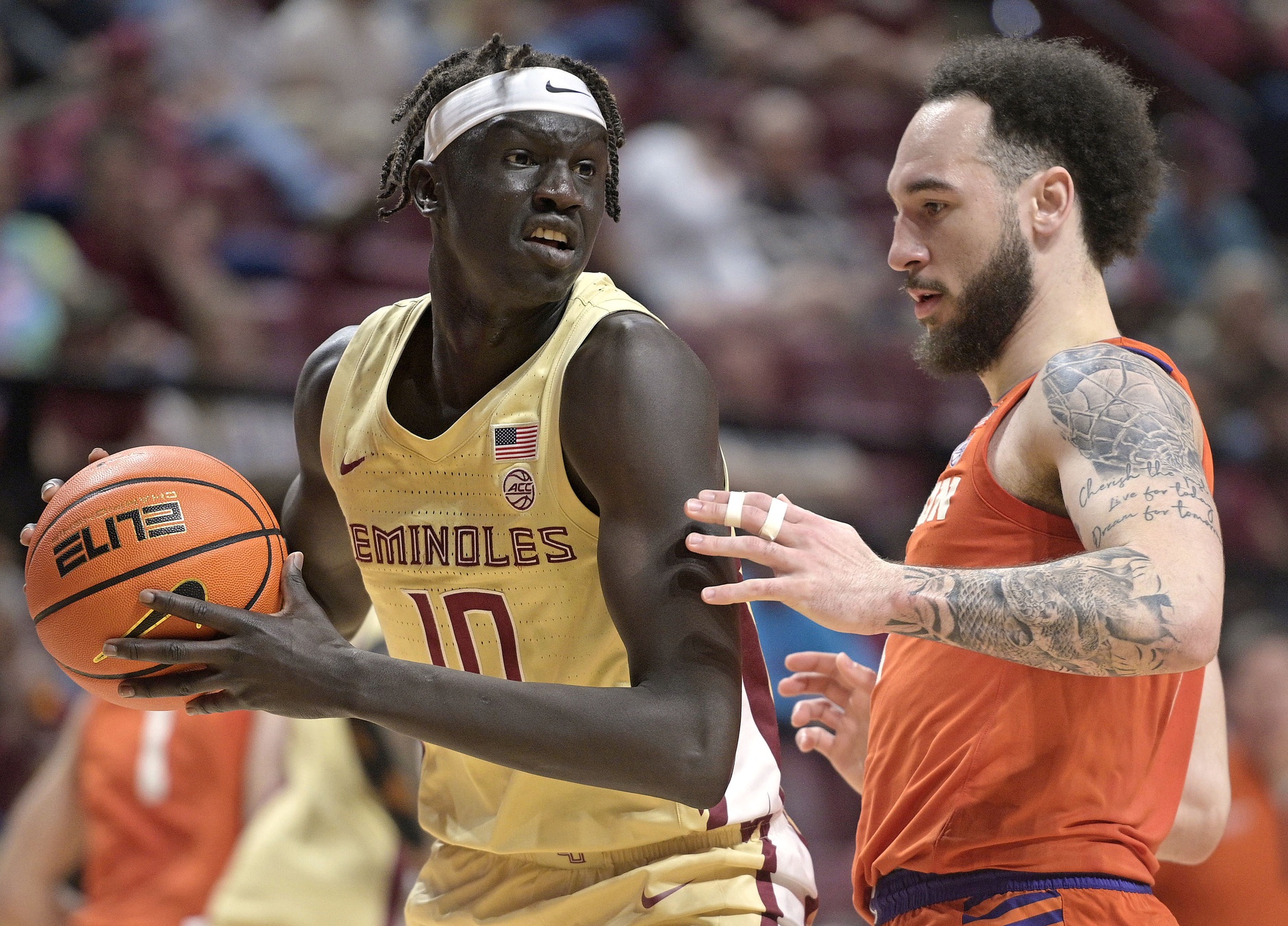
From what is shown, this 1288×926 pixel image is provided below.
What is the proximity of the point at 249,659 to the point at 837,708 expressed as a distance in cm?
148

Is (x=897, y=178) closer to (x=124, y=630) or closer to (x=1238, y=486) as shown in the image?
(x=124, y=630)

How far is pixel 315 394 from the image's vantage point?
123 inches

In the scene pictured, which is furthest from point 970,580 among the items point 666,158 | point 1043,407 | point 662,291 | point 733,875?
point 666,158

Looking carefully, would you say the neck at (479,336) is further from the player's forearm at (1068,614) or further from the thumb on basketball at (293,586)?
the player's forearm at (1068,614)

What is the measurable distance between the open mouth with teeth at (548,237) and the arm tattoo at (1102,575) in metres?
0.92

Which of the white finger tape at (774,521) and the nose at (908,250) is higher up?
the nose at (908,250)

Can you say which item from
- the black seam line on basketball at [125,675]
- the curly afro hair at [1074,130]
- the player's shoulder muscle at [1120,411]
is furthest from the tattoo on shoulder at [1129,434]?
the black seam line on basketball at [125,675]

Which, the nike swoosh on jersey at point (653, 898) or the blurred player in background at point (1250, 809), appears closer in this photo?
the nike swoosh on jersey at point (653, 898)

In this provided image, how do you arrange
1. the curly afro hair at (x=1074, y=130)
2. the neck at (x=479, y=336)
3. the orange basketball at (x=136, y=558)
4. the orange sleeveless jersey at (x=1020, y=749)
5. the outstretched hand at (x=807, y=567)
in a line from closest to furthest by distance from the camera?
the outstretched hand at (x=807, y=567), the orange basketball at (x=136, y=558), the orange sleeveless jersey at (x=1020, y=749), the neck at (x=479, y=336), the curly afro hair at (x=1074, y=130)

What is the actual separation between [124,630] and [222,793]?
3093mm

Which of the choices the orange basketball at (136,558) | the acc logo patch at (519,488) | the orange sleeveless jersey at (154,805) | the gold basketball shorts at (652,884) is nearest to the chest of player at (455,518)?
the acc logo patch at (519,488)

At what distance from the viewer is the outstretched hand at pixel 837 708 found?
10.6ft

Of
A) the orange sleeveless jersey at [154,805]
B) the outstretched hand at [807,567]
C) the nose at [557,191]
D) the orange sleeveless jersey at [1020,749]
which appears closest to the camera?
the outstretched hand at [807,567]

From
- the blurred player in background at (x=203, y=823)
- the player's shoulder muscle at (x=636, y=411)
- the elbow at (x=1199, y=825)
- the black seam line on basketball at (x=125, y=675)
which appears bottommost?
the blurred player in background at (x=203, y=823)
